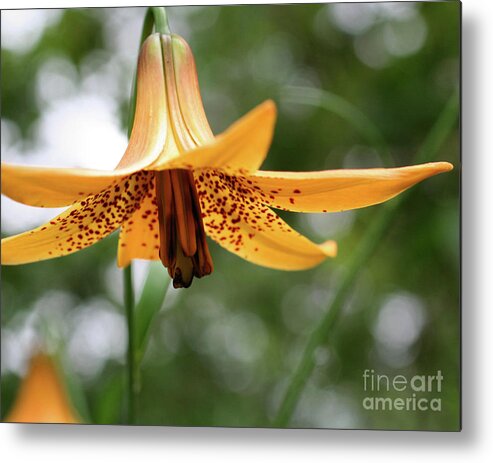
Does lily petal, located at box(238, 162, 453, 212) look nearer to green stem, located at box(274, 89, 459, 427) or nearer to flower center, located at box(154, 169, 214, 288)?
flower center, located at box(154, 169, 214, 288)

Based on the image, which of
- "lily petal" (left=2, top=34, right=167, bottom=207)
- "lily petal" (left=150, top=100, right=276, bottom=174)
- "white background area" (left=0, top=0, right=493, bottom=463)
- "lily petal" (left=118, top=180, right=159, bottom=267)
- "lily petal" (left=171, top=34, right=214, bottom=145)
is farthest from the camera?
"white background area" (left=0, top=0, right=493, bottom=463)

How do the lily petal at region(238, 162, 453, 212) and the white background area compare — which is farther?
the white background area

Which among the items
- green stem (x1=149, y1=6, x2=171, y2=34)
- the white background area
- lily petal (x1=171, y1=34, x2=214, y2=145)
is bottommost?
the white background area

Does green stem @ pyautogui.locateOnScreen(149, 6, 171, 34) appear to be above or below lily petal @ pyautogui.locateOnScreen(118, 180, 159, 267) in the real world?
above

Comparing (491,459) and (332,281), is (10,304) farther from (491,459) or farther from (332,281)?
(491,459)

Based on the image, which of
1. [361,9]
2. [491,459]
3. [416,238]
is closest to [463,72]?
[361,9]

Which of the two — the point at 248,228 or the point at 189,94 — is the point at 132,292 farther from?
the point at 189,94

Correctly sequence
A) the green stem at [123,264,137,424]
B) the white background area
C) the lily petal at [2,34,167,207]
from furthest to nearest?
the white background area → the green stem at [123,264,137,424] → the lily petal at [2,34,167,207]

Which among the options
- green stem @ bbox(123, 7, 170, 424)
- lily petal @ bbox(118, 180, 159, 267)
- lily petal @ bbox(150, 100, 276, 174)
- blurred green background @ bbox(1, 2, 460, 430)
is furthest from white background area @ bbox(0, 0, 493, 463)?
lily petal @ bbox(150, 100, 276, 174)
